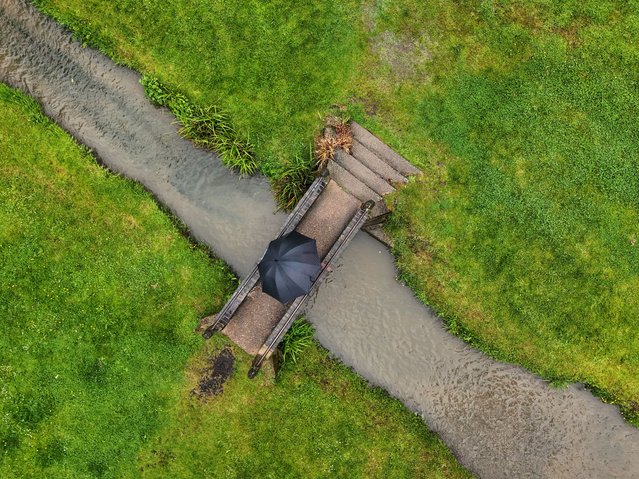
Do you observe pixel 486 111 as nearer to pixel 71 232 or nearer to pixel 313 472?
pixel 313 472

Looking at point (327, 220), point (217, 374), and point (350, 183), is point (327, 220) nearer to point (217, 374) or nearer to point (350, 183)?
point (350, 183)

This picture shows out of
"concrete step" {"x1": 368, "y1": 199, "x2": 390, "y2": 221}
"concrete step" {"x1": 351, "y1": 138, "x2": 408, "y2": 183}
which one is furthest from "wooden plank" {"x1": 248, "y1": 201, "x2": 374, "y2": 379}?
"concrete step" {"x1": 351, "y1": 138, "x2": 408, "y2": 183}

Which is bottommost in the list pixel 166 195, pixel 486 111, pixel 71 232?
pixel 71 232

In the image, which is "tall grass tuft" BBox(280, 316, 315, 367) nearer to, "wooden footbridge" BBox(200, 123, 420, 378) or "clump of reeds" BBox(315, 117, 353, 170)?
"wooden footbridge" BBox(200, 123, 420, 378)

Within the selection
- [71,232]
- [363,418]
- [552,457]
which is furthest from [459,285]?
[71,232]

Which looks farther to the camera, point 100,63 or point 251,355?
point 100,63

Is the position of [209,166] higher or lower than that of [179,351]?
higher

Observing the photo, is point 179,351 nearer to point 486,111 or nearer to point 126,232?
point 126,232

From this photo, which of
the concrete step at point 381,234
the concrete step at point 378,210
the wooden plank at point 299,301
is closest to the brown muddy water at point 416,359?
the concrete step at point 381,234
